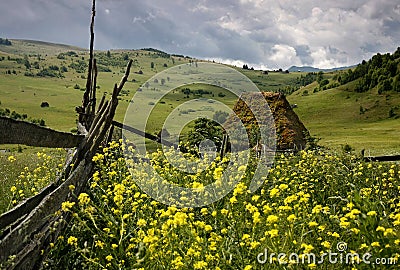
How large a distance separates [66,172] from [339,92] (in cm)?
7250

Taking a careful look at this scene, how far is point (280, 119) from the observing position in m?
16.8

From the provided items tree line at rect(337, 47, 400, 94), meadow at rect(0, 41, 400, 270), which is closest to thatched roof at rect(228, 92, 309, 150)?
meadow at rect(0, 41, 400, 270)

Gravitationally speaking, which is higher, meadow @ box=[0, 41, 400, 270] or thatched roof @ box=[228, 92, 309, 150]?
thatched roof @ box=[228, 92, 309, 150]

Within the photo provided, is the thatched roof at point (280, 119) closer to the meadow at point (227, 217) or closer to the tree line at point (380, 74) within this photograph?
the meadow at point (227, 217)

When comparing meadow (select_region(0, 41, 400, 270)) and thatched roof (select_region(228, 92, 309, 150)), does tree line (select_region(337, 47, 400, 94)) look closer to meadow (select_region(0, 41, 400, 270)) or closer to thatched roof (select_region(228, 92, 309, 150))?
thatched roof (select_region(228, 92, 309, 150))

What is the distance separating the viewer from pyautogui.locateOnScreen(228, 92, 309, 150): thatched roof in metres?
16.0

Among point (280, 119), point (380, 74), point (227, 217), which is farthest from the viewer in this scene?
point (380, 74)

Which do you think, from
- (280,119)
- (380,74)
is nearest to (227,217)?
(280,119)

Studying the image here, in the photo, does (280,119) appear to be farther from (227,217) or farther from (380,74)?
(380,74)

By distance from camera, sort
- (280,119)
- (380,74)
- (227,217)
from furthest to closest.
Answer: (380,74) → (280,119) → (227,217)

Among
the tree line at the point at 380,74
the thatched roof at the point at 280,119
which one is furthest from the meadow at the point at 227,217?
the tree line at the point at 380,74

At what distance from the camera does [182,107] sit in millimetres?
10156

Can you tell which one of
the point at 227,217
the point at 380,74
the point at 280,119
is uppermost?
the point at 380,74

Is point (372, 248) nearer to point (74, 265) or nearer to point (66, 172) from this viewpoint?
point (74, 265)
